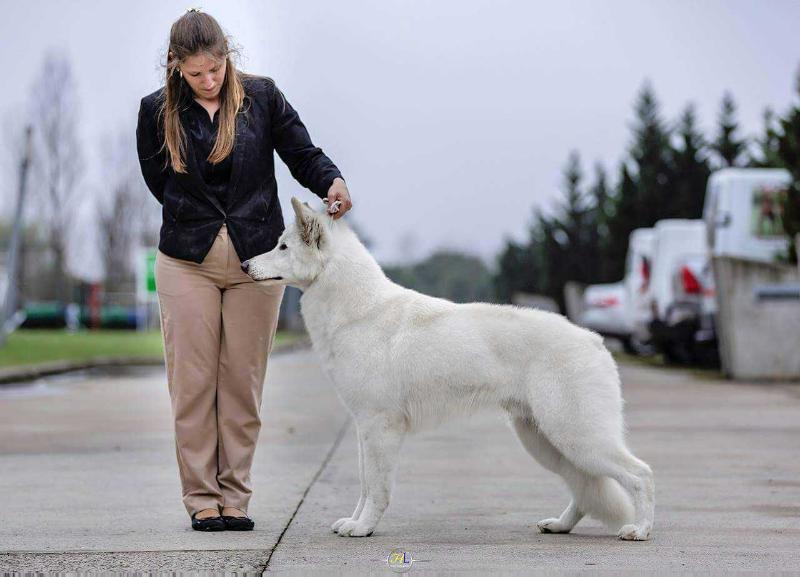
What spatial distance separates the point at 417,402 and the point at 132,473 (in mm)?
3172

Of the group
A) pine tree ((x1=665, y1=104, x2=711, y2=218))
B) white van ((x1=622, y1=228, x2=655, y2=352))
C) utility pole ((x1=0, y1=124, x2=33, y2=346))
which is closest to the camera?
white van ((x1=622, y1=228, x2=655, y2=352))

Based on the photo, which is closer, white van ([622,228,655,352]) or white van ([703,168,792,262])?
white van ([703,168,792,262])

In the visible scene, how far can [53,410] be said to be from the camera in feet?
44.8

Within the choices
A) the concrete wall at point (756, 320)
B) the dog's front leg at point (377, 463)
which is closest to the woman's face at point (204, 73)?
the dog's front leg at point (377, 463)

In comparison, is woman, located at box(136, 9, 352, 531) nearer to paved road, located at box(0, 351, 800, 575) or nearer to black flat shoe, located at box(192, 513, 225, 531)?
black flat shoe, located at box(192, 513, 225, 531)

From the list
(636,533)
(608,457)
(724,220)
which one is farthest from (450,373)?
(724,220)

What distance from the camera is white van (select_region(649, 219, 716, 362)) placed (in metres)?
20.6

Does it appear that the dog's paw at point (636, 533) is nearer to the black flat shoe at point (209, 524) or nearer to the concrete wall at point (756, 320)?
the black flat shoe at point (209, 524)

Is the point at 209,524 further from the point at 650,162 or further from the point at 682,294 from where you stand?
the point at 650,162

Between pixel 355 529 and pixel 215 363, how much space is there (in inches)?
45.5

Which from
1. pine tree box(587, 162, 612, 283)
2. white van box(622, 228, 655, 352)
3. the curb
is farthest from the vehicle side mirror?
pine tree box(587, 162, 612, 283)

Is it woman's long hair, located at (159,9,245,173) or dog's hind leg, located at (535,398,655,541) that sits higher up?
woman's long hair, located at (159,9,245,173)

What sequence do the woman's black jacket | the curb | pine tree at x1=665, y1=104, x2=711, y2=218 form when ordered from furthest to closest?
1. pine tree at x1=665, y1=104, x2=711, y2=218
2. the curb
3. the woman's black jacket

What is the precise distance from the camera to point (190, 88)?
6.37 meters
